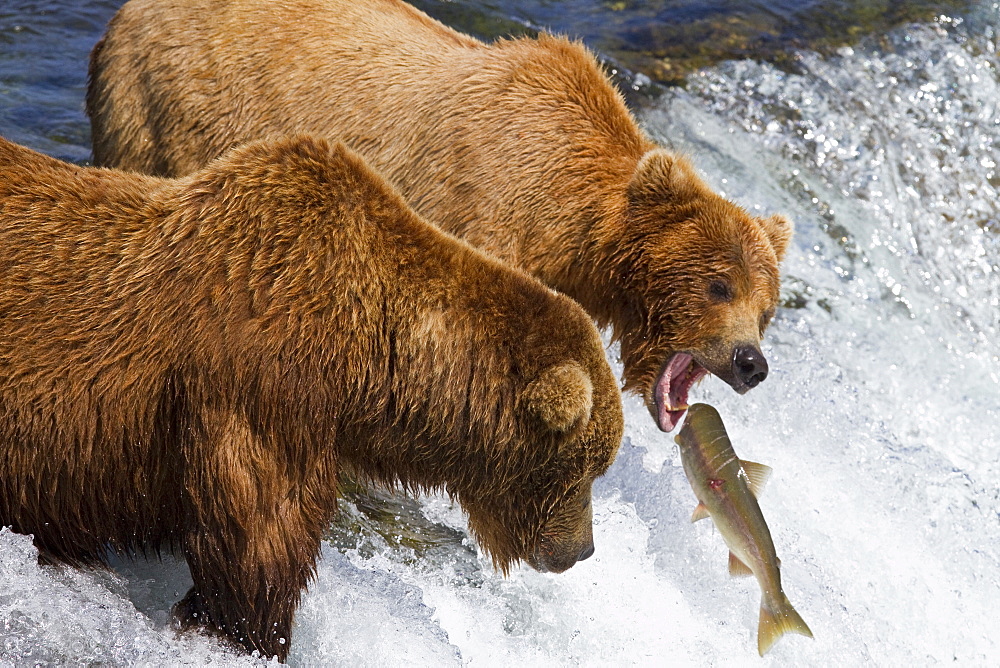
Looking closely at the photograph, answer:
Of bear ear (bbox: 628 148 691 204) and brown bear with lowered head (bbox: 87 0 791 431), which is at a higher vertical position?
bear ear (bbox: 628 148 691 204)

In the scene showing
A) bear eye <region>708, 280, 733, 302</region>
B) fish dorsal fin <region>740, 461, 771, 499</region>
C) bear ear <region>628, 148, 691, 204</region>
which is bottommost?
fish dorsal fin <region>740, 461, 771, 499</region>

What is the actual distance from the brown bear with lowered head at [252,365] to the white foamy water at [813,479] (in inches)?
14.7

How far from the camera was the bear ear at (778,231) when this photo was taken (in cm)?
590

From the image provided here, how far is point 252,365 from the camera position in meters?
3.81

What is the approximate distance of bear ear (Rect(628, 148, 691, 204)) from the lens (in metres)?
5.58

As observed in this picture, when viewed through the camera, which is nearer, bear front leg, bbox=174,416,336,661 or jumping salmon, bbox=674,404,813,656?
bear front leg, bbox=174,416,336,661

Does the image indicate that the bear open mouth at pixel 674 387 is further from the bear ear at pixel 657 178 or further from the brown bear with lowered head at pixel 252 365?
the brown bear with lowered head at pixel 252 365

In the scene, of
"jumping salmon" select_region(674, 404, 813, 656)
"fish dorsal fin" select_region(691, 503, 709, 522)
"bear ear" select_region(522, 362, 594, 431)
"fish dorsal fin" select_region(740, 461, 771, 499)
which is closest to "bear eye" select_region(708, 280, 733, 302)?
"jumping salmon" select_region(674, 404, 813, 656)

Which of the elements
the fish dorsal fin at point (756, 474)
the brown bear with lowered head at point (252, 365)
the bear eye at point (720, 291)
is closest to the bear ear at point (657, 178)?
the bear eye at point (720, 291)

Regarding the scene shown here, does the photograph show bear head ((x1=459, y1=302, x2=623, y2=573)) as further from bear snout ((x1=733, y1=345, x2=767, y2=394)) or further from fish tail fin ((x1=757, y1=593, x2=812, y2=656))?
bear snout ((x1=733, y1=345, x2=767, y2=394))

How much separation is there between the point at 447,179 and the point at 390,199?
193 cm

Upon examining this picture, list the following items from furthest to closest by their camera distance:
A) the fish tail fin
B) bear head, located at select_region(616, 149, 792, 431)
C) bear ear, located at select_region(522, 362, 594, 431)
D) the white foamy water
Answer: bear head, located at select_region(616, 149, 792, 431) < the fish tail fin < the white foamy water < bear ear, located at select_region(522, 362, 594, 431)

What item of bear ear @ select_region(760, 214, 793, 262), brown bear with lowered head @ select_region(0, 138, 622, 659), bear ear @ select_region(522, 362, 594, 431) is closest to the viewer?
brown bear with lowered head @ select_region(0, 138, 622, 659)

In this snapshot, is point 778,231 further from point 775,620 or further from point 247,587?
point 247,587
